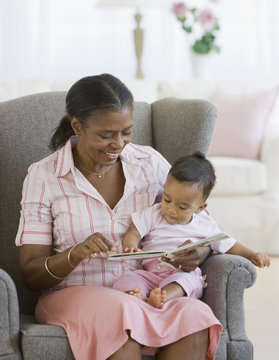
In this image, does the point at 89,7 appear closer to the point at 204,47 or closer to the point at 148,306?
the point at 204,47

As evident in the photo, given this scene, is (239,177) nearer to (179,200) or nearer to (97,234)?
(179,200)

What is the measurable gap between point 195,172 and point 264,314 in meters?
1.41

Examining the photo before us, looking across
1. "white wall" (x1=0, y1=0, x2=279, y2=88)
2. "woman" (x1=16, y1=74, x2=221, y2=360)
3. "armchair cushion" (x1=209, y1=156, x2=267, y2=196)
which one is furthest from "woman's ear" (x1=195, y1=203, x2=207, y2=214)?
"white wall" (x1=0, y1=0, x2=279, y2=88)

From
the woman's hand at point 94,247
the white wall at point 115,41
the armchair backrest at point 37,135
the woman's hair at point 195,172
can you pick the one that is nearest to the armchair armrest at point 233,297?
the woman's hair at point 195,172

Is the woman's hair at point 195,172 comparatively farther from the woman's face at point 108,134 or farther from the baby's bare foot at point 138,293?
the baby's bare foot at point 138,293

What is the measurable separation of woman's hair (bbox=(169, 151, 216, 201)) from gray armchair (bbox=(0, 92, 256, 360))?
225mm

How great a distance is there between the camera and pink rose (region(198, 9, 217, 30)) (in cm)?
539

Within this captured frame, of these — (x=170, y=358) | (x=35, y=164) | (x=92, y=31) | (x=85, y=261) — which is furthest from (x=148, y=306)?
(x=92, y=31)

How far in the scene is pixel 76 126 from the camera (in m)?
2.30

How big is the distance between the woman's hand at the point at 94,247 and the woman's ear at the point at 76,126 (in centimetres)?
38

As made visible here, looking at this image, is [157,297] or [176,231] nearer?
[157,297]

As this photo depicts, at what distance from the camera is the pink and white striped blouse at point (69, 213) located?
227 cm

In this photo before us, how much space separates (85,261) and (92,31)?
3952 mm

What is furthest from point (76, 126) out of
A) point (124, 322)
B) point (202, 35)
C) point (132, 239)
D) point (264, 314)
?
point (202, 35)
